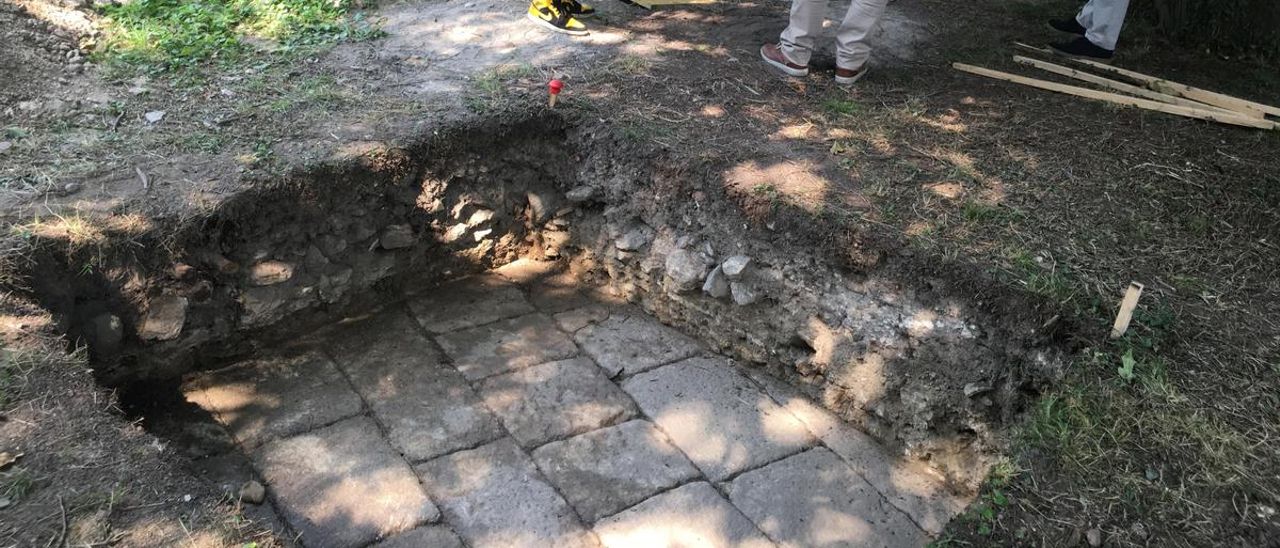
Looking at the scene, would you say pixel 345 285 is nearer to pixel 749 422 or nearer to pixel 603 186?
pixel 603 186

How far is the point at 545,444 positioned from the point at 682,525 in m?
0.71

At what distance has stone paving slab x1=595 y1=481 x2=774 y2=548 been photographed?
3.50 metres

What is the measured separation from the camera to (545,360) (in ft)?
14.5

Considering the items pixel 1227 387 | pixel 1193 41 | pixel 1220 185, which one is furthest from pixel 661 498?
pixel 1193 41

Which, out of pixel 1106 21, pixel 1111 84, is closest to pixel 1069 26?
pixel 1106 21

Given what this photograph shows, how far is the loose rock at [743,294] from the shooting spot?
14.2 ft

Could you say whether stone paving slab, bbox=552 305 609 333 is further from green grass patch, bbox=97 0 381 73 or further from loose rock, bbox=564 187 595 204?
green grass patch, bbox=97 0 381 73

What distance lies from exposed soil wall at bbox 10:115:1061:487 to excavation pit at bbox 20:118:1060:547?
0.01 m

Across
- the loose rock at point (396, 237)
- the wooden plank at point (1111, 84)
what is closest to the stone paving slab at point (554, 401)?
the loose rock at point (396, 237)

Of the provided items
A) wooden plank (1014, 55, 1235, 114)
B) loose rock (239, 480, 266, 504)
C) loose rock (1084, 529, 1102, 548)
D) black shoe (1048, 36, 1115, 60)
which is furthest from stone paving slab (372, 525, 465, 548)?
black shoe (1048, 36, 1115, 60)

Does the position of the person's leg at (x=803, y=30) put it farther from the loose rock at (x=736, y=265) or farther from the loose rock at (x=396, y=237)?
the loose rock at (x=396, y=237)

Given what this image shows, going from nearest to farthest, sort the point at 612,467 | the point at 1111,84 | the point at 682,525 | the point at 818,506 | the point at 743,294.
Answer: the point at 682,525 < the point at 818,506 < the point at 612,467 < the point at 743,294 < the point at 1111,84

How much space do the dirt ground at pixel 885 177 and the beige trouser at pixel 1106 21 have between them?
23cm

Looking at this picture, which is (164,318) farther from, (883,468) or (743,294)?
(883,468)
